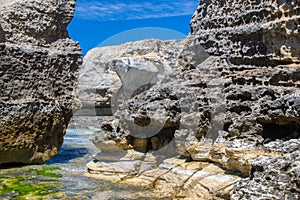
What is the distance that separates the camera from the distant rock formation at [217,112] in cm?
613

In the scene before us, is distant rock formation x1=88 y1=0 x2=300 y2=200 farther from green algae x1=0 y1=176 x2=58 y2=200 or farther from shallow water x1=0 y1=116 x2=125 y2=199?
green algae x1=0 y1=176 x2=58 y2=200

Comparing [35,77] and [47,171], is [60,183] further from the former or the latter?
[35,77]

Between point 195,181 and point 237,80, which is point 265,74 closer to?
point 237,80

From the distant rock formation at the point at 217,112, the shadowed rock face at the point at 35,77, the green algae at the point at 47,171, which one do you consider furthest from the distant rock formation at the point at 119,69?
the distant rock formation at the point at 217,112

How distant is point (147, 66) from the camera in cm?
2033

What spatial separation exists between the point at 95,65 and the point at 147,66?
5114mm

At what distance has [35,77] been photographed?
976 cm

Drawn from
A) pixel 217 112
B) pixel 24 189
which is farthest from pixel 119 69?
pixel 24 189

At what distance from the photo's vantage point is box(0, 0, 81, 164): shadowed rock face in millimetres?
9234

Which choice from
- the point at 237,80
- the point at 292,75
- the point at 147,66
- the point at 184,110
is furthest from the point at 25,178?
the point at 147,66

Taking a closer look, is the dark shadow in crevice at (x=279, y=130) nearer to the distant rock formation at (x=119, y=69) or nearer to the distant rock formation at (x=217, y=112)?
the distant rock formation at (x=217, y=112)

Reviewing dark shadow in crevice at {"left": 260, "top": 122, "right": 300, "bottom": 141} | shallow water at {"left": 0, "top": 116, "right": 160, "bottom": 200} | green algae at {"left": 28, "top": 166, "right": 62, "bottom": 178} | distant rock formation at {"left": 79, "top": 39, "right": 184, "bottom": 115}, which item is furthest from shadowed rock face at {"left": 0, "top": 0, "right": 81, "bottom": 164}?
distant rock formation at {"left": 79, "top": 39, "right": 184, "bottom": 115}

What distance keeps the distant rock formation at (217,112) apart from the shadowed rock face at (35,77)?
1990mm

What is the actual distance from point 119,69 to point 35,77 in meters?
11.7
